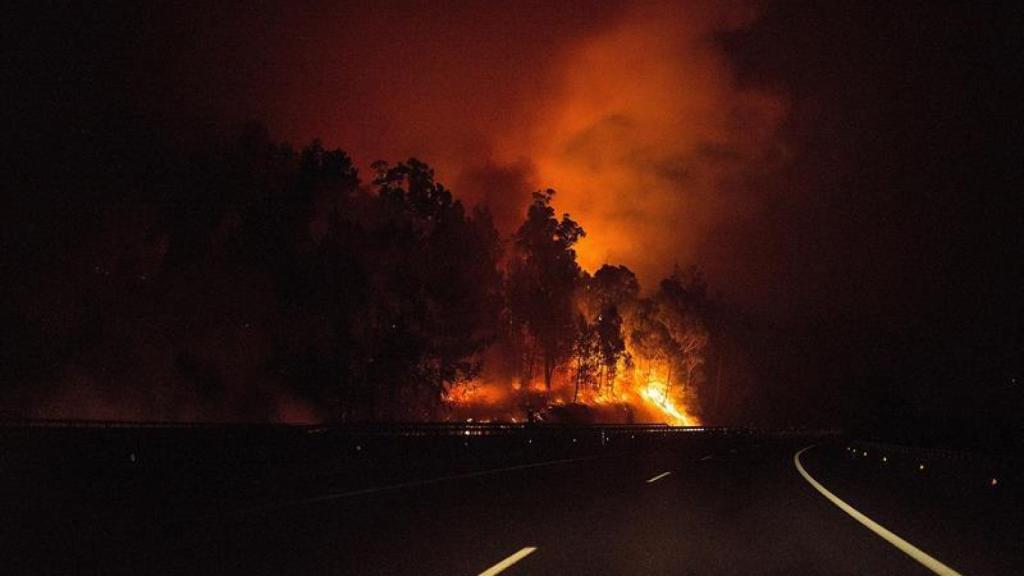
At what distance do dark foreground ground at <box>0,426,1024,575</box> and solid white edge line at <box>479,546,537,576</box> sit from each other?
110 mm

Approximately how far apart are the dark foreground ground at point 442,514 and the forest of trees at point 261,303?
3983cm

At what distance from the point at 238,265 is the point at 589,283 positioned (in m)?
56.7

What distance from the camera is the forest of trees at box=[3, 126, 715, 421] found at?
62.4 metres

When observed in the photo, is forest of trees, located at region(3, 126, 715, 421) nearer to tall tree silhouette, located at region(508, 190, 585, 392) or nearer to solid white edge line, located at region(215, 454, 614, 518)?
tall tree silhouette, located at region(508, 190, 585, 392)

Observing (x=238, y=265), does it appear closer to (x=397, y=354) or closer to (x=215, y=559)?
(x=397, y=354)

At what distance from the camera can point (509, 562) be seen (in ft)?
32.4

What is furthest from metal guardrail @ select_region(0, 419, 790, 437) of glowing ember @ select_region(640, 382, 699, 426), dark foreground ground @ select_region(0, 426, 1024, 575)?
glowing ember @ select_region(640, 382, 699, 426)

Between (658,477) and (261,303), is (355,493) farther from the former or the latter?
(261,303)

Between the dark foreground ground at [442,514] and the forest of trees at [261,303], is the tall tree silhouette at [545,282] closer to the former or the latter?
the forest of trees at [261,303]

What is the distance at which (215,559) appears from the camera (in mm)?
9836

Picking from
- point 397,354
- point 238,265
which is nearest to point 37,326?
point 238,265

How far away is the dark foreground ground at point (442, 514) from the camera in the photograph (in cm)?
991

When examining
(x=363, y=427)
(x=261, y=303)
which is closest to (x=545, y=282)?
(x=261, y=303)

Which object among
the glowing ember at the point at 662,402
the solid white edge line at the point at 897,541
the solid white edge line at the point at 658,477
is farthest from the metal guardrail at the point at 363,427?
the glowing ember at the point at 662,402
